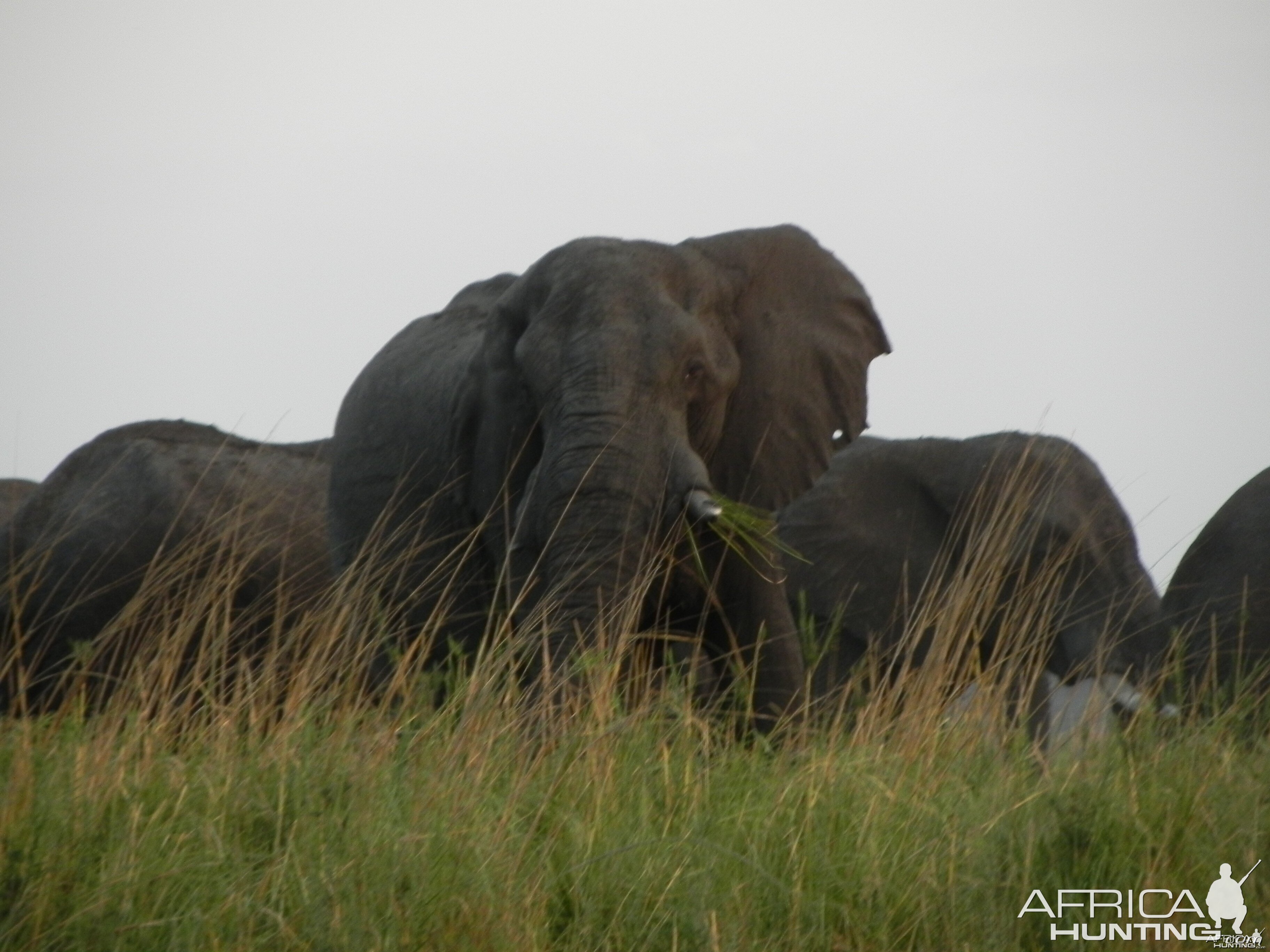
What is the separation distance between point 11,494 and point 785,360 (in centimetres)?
769

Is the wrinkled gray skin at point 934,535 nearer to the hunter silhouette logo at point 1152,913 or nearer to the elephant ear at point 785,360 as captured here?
the elephant ear at point 785,360

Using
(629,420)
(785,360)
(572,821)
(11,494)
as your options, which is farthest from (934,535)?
(11,494)

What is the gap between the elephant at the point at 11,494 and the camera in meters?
12.4

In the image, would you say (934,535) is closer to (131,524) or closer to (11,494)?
(131,524)

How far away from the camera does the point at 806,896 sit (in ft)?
12.8

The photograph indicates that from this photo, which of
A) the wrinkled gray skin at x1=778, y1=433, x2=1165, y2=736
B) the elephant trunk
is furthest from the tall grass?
the wrinkled gray skin at x1=778, y1=433, x2=1165, y2=736

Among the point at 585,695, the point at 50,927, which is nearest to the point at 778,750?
the point at 585,695

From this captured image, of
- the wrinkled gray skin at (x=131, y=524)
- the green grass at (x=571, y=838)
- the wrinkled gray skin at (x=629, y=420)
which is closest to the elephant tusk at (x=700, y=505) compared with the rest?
the wrinkled gray skin at (x=629, y=420)

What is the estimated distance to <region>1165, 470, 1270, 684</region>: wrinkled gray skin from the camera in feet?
24.8

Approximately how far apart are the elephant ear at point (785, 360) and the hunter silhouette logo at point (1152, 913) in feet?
10.1

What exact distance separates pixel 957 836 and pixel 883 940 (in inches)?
16.8

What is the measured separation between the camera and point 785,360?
7098 millimetres

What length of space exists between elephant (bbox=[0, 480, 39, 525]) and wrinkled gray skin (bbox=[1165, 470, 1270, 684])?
733cm

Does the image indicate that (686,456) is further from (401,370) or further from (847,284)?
(401,370)
